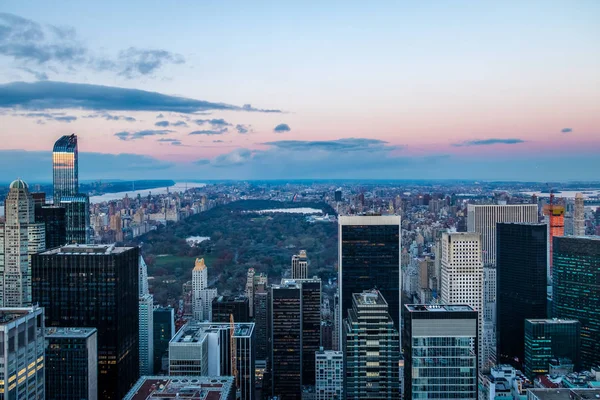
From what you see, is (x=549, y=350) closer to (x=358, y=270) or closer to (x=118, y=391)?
(x=358, y=270)

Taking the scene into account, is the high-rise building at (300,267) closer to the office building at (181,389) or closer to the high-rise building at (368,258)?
the high-rise building at (368,258)

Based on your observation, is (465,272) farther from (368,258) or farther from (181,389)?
(181,389)

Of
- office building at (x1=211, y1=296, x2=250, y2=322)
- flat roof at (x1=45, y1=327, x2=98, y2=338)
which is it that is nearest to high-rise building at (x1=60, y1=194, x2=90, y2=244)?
office building at (x1=211, y1=296, x2=250, y2=322)

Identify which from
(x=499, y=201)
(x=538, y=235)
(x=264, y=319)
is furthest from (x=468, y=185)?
(x=264, y=319)

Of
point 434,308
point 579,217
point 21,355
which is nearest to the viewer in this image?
point 21,355

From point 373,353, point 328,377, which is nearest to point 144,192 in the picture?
point 328,377

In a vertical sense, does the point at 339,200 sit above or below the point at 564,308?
above
